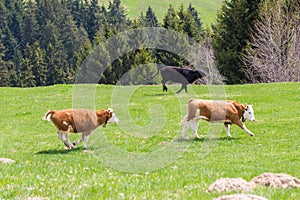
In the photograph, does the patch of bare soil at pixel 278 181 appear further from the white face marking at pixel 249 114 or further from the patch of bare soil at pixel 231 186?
the white face marking at pixel 249 114

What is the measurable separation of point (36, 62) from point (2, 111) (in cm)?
8995

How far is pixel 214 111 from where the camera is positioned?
18.6 m

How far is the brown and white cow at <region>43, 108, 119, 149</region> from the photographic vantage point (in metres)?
16.8

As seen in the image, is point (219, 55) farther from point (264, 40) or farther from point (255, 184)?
point (255, 184)

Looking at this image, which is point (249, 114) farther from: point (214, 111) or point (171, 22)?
point (171, 22)

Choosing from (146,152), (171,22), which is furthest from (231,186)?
(171,22)

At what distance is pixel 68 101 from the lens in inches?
1298

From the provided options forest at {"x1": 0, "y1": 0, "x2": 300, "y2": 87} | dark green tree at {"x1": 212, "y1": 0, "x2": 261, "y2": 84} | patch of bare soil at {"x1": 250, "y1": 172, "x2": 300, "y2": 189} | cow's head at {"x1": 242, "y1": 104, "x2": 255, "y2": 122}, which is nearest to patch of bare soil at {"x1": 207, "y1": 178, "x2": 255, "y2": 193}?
patch of bare soil at {"x1": 250, "y1": 172, "x2": 300, "y2": 189}

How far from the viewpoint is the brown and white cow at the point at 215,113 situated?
1858 cm

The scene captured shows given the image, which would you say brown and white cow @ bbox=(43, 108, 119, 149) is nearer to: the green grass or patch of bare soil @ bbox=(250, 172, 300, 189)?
the green grass

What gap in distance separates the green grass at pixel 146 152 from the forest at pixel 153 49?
1930 centimetres

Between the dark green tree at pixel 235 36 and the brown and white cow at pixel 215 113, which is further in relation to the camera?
the dark green tree at pixel 235 36

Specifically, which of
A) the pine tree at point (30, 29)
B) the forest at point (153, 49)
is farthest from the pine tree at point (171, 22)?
the pine tree at point (30, 29)

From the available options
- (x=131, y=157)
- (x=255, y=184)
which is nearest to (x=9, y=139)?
(x=131, y=157)
